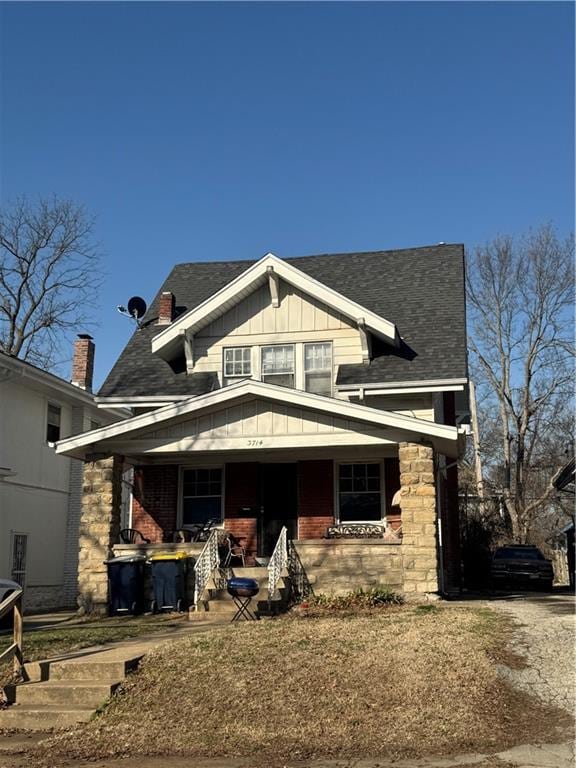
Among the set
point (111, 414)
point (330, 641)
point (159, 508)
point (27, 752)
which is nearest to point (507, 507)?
point (111, 414)

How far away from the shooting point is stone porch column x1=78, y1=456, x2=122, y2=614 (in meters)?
15.1

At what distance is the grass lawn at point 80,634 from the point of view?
404 inches

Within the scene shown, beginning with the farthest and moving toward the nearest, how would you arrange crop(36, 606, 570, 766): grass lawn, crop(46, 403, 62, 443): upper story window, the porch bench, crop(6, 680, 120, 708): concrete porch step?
crop(46, 403, 62, 443): upper story window < the porch bench < crop(6, 680, 120, 708): concrete porch step < crop(36, 606, 570, 766): grass lawn

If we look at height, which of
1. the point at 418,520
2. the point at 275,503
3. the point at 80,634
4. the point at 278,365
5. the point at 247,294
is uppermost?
the point at 247,294

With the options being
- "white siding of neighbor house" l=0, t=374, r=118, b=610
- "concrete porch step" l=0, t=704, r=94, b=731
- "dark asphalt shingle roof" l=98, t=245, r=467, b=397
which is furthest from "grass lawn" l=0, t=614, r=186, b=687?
"white siding of neighbor house" l=0, t=374, r=118, b=610

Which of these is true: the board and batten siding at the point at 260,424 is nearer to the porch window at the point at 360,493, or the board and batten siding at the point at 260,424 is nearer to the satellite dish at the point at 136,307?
the porch window at the point at 360,493

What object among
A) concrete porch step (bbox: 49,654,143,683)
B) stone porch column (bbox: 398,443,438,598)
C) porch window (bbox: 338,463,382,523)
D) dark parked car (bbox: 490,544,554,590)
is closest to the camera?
concrete porch step (bbox: 49,654,143,683)

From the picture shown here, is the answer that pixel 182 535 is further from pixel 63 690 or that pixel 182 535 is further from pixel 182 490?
pixel 63 690

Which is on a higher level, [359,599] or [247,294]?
[247,294]

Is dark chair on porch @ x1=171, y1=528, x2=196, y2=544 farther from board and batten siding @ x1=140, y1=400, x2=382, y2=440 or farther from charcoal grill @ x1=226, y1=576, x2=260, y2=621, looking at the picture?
charcoal grill @ x1=226, y1=576, x2=260, y2=621

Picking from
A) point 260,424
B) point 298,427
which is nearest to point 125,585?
point 260,424

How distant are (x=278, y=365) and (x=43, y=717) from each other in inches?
439

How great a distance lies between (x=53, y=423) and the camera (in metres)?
22.3

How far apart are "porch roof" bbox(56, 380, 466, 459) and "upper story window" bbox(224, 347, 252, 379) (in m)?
3.02
